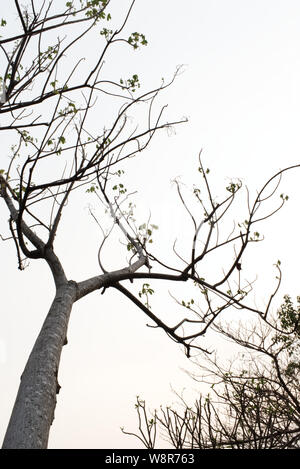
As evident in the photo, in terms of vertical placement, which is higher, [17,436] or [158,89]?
[158,89]

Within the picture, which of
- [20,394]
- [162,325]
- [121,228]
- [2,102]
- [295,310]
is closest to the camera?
[20,394]

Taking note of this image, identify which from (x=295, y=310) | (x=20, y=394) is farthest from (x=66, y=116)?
(x=295, y=310)

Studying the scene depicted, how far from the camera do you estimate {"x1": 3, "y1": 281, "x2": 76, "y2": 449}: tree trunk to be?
1746mm

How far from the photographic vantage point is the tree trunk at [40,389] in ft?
5.73

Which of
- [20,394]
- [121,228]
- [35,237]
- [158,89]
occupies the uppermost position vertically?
[158,89]

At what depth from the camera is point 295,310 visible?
755 cm

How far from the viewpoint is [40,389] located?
1.99 metres
